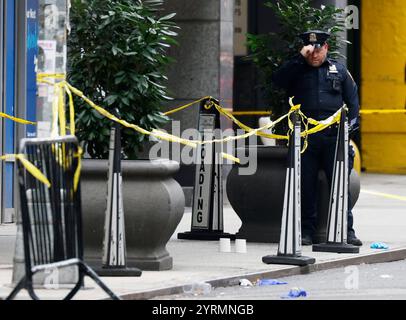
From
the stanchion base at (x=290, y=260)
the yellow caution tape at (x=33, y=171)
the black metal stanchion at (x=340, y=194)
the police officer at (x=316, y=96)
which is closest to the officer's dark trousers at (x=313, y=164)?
the police officer at (x=316, y=96)

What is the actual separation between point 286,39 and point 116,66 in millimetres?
3190

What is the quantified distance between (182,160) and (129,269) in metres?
7.45

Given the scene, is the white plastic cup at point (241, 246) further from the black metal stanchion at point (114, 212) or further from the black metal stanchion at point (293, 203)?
the black metal stanchion at point (114, 212)

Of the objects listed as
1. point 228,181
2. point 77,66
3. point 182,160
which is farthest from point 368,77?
point 77,66

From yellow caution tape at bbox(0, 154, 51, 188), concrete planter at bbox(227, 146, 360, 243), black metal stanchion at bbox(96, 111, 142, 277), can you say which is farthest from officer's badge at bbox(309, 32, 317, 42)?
yellow caution tape at bbox(0, 154, 51, 188)

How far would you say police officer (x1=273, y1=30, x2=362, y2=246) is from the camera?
1271 cm

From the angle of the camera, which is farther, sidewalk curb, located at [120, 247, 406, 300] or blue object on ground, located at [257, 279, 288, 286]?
blue object on ground, located at [257, 279, 288, 286]

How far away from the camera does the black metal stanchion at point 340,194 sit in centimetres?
1216

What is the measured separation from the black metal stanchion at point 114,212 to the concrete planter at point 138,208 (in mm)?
486

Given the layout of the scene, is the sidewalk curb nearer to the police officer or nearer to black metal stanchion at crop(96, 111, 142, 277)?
the police officer

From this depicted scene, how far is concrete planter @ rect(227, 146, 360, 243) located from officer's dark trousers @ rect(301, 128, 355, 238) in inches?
9.0

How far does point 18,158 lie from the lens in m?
7.61

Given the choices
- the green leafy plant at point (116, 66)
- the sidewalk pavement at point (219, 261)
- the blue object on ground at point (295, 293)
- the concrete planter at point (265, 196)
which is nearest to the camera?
the sidewalk pavement at point (219, 261)
